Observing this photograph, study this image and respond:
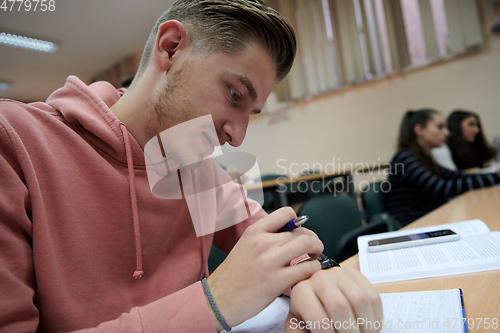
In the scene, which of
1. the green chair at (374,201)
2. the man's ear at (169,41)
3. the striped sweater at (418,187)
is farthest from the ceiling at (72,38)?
the striped sweater at (418,187)

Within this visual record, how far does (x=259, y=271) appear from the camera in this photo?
0.32 meters

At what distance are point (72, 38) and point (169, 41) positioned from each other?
20 centimetres

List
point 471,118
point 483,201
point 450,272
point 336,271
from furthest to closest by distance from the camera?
point 471,118 → point 483,201 → point 450,272 → point 336,271

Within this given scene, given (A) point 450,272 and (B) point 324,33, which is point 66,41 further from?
(B) point 324,33

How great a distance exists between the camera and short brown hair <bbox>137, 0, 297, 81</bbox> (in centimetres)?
49

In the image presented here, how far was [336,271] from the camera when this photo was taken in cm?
32

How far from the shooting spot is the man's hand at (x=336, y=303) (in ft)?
0.94

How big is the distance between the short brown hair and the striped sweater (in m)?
1.38

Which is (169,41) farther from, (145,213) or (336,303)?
(336,303)

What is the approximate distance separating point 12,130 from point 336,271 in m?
0.45

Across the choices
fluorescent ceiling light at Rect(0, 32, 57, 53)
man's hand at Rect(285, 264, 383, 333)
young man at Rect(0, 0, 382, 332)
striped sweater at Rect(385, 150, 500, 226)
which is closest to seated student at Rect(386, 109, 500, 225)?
striped sweater at Rect(385, 150, 500, 226)

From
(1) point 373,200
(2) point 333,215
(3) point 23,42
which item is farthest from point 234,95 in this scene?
(1) point 373,200

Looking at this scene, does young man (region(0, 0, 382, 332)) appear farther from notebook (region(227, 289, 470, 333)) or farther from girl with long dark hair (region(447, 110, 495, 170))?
girl with long dark hair (region(447, 110, 495, 170))

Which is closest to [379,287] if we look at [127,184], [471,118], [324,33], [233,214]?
[233,214]
